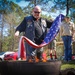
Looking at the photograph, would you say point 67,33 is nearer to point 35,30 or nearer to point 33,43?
point 35,30

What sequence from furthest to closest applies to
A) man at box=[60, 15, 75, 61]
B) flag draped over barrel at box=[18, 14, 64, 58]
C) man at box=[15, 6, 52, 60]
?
man at box=[60, 15, 75, 61] < man at box=[15, 6, 52, 60] < flag draped over barrel at box=[18, 14, 64, 58]

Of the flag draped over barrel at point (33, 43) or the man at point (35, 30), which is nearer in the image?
the flag draped over barrel at point (33, 43)

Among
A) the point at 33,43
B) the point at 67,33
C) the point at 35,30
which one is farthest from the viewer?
the point at 67,33

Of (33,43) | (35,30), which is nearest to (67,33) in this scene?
(35,30)

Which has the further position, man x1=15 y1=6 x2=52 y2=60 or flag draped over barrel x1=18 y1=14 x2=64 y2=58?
man x1=15 y1=6 x2=52 y2=60

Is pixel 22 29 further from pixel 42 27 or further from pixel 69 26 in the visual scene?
pixel 69 26

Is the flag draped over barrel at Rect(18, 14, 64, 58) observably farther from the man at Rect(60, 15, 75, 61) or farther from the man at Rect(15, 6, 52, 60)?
the man at Rect(60, 15, 75, 61)

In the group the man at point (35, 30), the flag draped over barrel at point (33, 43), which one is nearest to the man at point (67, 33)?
the flag draped over barrel at point (33, 43)

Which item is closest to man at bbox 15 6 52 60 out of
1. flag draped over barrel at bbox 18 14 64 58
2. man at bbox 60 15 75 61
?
flag draped over barrel at bbox 18 14 64 58

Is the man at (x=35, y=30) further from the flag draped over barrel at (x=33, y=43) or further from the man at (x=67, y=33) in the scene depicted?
the man at (x=67, y=33)

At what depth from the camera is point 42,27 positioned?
16.3 feet

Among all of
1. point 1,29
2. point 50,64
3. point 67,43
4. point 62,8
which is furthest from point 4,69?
point 1,29

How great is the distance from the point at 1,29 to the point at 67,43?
116 feet

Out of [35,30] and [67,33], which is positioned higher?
[67,33]
